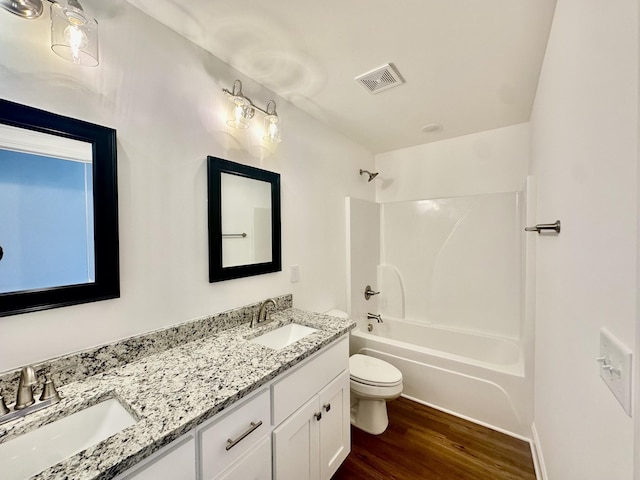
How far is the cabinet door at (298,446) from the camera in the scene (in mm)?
1108

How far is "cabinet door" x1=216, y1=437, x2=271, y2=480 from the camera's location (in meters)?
0.93

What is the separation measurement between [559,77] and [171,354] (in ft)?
6.80

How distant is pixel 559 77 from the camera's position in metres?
1.13

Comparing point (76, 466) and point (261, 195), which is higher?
point (261, 195)

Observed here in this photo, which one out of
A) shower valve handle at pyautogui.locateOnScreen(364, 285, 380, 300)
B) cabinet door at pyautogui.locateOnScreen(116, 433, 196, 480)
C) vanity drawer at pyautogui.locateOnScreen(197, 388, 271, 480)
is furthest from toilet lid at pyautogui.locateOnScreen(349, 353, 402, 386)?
cabinet door at pyautogui.locateOnScreen(116, 433, 196, 480)

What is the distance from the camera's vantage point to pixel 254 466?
39.5 inches

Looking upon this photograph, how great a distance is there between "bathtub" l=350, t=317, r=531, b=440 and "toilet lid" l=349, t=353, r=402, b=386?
264 millimetres

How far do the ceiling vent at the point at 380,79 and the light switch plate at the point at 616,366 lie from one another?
159 cm

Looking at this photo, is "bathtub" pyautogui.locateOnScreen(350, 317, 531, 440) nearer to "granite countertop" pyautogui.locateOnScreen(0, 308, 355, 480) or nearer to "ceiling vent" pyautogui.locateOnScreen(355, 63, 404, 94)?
"granite countertop" pyautogui.locateOnScreen(0, 308, 355, 480)

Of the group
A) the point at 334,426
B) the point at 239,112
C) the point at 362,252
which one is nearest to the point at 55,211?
the point at 239,112

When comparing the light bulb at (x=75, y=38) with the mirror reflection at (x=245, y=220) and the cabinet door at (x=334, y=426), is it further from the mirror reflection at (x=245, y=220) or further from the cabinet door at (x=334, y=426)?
the cabinet door at (x=334, y=426)

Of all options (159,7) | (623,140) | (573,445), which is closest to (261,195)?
(159,7)

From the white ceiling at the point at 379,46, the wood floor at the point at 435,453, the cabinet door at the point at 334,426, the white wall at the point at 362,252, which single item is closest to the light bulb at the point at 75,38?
the white ceiling at the point at 379,46

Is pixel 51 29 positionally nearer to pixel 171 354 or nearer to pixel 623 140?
pixel 171 354
